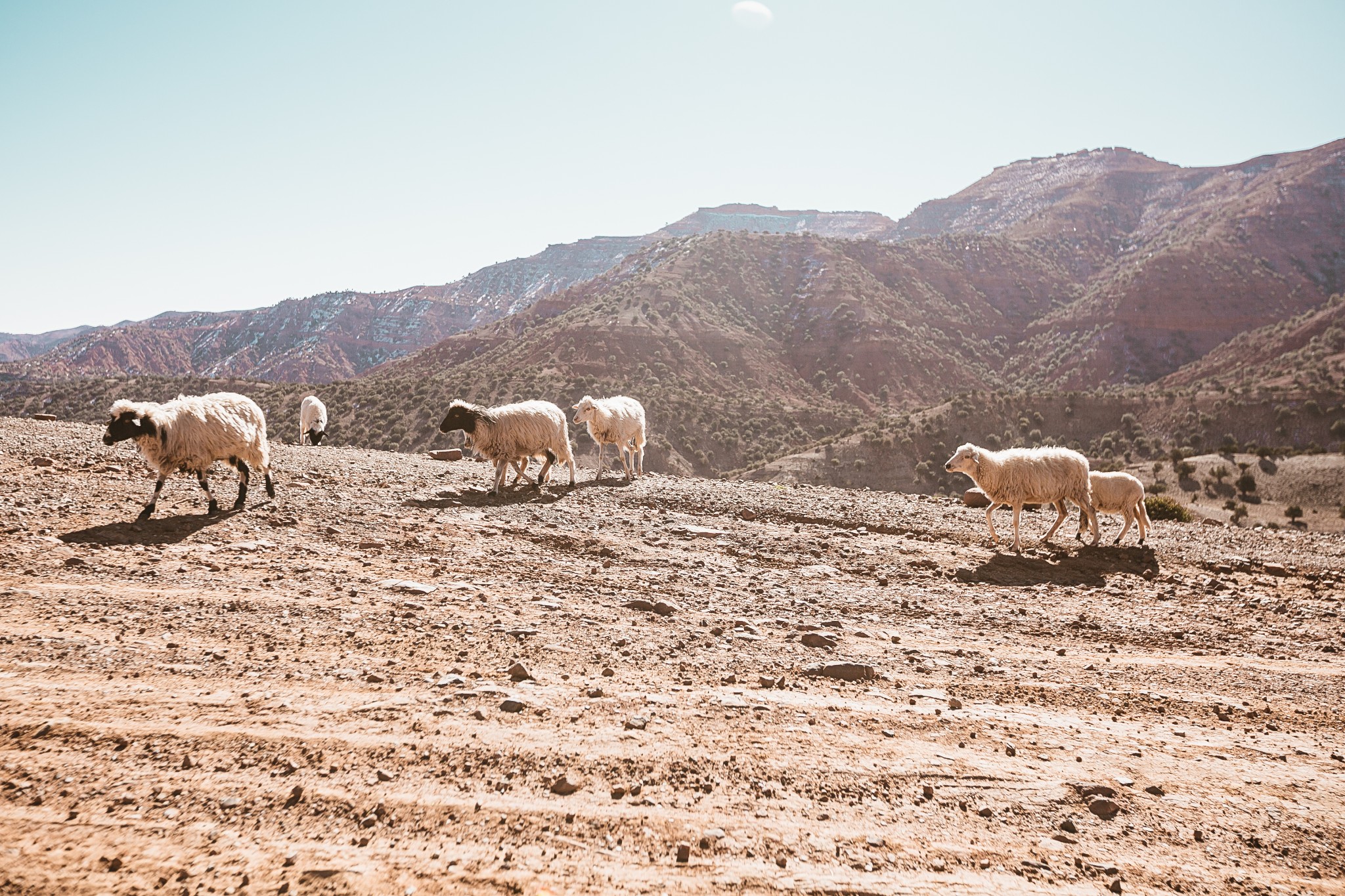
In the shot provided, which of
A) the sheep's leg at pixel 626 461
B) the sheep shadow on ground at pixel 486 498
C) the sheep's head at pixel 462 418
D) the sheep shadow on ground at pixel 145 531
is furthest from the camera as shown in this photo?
the sheep's leg at pixel 626 461

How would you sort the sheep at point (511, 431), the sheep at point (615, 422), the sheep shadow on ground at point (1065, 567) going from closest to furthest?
the sheep shadow on ground at point (1065, 567) < the sheep at point (511, 431) < the sheep at point (615, 422)

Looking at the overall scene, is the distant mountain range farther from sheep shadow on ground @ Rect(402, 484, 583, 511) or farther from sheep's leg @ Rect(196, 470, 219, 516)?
sheep's leg @ Rect(196, 470, 219, 516)

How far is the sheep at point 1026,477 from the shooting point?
13805mm

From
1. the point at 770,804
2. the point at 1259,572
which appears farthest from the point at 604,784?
the point at 1259,572

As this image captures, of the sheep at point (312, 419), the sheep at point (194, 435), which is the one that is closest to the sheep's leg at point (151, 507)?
the sheep at point (194, 435)

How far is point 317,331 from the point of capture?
146750 millimetres

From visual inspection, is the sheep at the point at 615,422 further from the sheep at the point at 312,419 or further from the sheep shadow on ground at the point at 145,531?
the sheep at the point at 312,419

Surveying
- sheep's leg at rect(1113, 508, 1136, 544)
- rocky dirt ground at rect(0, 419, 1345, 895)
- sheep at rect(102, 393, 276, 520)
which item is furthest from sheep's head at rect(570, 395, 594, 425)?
sheep's leg at rect(1113, 508, 1136, 544)

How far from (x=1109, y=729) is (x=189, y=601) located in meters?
8.86

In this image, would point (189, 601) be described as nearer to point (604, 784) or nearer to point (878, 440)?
point (604, 784)

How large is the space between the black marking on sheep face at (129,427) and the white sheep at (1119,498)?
17.2 m

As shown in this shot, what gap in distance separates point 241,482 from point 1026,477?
1465 cm

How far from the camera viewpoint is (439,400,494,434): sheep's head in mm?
14859

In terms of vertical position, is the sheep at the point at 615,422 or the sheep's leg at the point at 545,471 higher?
the sheep at the point at 615,422
